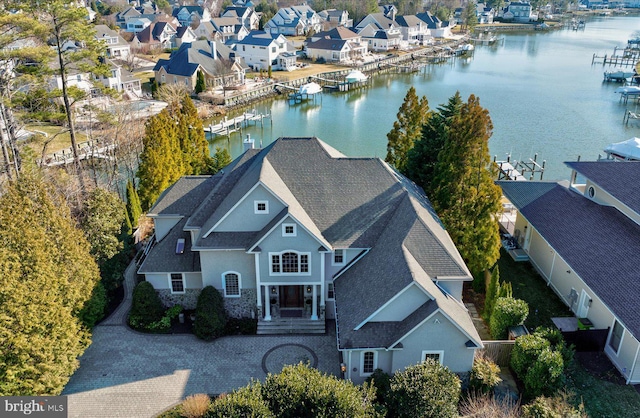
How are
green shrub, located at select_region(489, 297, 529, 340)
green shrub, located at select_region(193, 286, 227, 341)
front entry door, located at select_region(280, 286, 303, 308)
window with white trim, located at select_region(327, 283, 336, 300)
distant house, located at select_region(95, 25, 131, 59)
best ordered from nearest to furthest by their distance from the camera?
green shrub, located at select_region(489, 297, 529, 340)
green shrub, located at select_region(193, 286, 227, 341)
window with white trim, located at select_region(327, 283, 336, 300)
front entry door, located at select_region(280, 286, 303, 308)
distant house, located at select_region(95, 25, 131, 59)

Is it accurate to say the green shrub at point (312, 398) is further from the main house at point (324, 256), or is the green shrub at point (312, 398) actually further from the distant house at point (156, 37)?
the distant house at point (156, 37)

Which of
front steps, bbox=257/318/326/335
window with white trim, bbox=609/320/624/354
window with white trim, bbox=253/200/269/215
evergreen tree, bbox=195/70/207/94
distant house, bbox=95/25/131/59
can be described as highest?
distant house, bbox=95/25/131/59

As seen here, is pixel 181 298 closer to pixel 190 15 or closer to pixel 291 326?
pixel 291 326

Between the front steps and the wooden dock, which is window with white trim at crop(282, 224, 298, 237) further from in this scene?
the wooden dock

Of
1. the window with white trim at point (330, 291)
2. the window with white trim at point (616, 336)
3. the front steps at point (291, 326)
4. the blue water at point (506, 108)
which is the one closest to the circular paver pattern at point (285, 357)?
the front steps at point (291, 326)

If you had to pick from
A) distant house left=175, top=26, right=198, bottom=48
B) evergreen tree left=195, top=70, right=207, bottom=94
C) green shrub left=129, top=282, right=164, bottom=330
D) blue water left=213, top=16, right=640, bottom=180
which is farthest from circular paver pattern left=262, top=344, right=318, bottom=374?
distant house left=175, top=26, right=198, bottom=48

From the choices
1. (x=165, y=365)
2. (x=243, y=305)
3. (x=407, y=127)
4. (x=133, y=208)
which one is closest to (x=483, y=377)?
(x=243, y=305)
